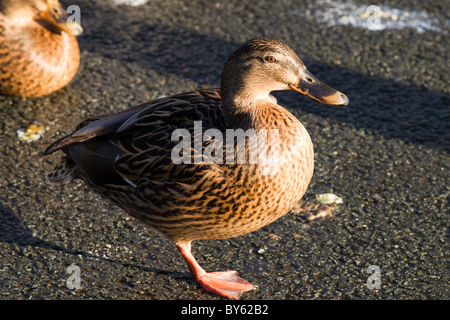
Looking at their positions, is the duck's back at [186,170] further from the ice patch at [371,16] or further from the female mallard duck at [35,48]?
the ice patch at [371,16]

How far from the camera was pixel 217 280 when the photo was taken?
3.42 metres

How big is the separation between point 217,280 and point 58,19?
9.26 feet

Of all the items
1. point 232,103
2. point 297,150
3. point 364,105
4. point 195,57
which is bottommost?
point 297,150

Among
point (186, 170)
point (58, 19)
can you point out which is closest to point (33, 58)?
point (58, 19)

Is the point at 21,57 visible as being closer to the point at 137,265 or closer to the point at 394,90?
the point at 137,265

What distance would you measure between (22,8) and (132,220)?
87.9 inches

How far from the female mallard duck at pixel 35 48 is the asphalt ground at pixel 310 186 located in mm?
206

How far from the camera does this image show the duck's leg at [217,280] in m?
3.39


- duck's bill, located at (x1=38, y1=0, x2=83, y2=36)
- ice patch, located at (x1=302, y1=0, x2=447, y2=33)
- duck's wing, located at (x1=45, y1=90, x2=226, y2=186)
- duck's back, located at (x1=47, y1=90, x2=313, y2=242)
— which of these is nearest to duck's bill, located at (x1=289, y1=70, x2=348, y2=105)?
duck's back, located at (x1=47, y1=90, x2=313, y2=242)

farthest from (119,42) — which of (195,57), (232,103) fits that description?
(232,103)

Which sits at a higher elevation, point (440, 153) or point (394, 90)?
point (394, 90)

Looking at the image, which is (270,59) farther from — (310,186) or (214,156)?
(310,186)

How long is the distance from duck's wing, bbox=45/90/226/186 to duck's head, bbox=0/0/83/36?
1691 mm

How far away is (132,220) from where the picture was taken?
13.1 feet
